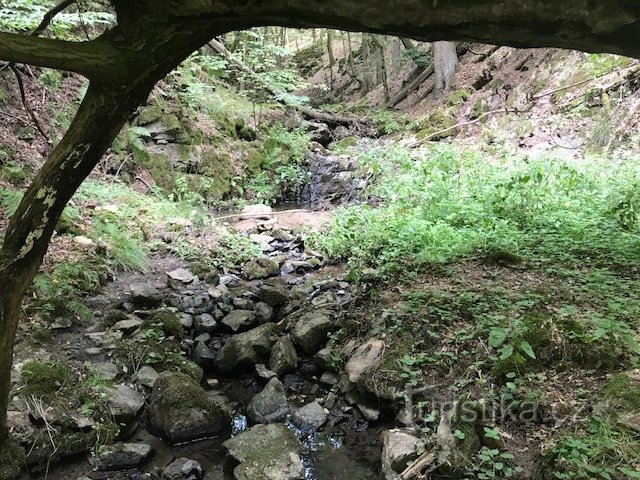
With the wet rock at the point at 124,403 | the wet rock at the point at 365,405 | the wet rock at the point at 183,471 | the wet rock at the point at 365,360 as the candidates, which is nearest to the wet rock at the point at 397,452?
the wet rock at the point at 365,405

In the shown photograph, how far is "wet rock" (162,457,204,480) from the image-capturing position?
3.46 metres

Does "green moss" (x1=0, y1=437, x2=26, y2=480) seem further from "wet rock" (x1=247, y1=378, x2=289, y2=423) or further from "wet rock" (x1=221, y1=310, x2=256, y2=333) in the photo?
"wet rock" (x1=221, y1=310, x2=256, y2=333)

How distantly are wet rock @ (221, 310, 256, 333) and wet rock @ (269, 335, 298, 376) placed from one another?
0.76 metres

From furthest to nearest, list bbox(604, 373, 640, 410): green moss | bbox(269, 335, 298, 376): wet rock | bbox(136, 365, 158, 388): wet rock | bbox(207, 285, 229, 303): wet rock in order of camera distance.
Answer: bbox(207, 285, 229, 303): wet rock, bbox(269, 335, 298, 376): wet rock, bbox(136, 365, 158, 388): wet rock, bbox(604, 373, 640, 410): green moss

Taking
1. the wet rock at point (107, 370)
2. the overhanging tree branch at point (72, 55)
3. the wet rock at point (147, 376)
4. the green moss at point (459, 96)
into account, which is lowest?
the wet rock at point (147, 376)

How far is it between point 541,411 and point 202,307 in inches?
168

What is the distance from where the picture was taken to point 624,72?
876 cm

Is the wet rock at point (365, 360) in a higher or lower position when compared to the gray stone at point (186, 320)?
lower

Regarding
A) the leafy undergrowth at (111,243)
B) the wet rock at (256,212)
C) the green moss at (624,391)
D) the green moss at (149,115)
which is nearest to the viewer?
the green moss at (624,391)

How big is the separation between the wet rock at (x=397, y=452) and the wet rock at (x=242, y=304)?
10.1 ft

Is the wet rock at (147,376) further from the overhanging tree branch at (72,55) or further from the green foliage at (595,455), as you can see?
the green foliage at (595,455)

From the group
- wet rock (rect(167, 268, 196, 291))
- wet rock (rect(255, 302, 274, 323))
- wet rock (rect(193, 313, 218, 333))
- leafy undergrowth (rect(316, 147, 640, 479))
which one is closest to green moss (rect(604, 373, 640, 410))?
leafy undergrowth (rect(316, 147, 640, 479))

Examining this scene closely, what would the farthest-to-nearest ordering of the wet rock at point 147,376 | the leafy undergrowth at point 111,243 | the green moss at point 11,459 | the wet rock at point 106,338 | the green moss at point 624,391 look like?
the leafy undergrowth at point 111,243 → the wet rock at point 106,338 → the wet rock at point 147,376 → the green moss at point 11,459 → the green moss at point 624,391

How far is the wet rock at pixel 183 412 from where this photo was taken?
3918 millimetres
